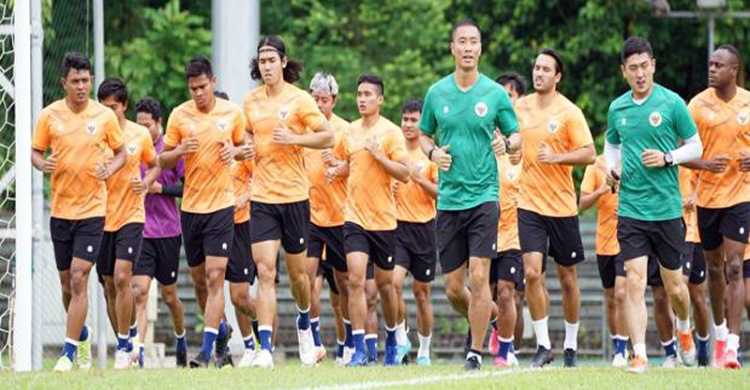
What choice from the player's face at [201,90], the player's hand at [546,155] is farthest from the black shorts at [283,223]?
the player's hand at [546,155]

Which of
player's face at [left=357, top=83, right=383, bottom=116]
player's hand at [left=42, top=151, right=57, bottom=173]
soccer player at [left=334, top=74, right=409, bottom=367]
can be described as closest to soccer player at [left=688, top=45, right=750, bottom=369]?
soccer player at [left=334, top=74, right=409, bottom=367]

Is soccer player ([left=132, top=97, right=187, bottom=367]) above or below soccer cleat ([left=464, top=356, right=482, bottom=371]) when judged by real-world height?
above

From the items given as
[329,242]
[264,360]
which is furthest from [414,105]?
[264,360]

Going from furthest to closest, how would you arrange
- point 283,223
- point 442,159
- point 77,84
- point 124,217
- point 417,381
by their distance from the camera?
point 124,217 < point 283,223 < point 77,84 < point 442,159 < point 417,381

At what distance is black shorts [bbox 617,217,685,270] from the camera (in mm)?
15164

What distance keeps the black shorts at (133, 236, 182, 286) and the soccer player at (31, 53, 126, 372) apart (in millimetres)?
2483

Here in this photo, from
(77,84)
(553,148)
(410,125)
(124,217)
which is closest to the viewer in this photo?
(77,84)

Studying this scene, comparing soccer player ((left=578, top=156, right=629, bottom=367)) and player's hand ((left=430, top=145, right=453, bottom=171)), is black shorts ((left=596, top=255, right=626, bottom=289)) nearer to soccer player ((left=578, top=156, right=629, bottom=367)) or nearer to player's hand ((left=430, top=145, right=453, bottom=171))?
soccer player ((left=578, top=156, right=629, bottom=367))

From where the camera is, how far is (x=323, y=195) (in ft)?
64.7

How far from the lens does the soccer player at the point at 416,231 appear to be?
1988 cm

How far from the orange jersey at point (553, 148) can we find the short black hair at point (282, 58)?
7.31ft

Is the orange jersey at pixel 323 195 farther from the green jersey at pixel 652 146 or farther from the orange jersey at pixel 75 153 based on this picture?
the green jersey at pixel 652 146

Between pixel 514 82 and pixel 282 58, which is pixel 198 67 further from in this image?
pixel 514 82

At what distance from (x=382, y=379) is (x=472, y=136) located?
7.61ft
